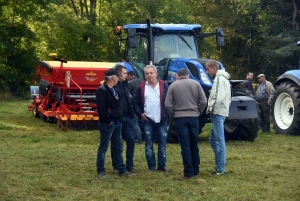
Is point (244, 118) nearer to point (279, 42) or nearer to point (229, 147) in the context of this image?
point (229, 147)

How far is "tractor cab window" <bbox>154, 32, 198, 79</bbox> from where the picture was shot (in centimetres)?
1536

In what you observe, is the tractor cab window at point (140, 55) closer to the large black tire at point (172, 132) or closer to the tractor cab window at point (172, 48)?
the tractor cab window at point (172, 48)

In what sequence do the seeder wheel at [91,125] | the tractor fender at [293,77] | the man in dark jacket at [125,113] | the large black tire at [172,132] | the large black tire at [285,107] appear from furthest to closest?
the seeder wheel at [91,125] < the tractor fender at [293,77] < the large black tire at [285,107] < the large black tire at [172,132] < the man in dark jacket at [125,113]

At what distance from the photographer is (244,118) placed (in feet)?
46.4

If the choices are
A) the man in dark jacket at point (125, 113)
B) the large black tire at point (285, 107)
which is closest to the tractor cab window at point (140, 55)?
the large black tire at point (285, 107)

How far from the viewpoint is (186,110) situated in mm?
9930

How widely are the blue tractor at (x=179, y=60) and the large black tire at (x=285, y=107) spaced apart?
1.94 metres

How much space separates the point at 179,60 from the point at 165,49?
791 millimetres

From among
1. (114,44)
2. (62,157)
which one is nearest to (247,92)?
(62,157)

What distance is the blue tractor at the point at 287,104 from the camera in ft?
53.9

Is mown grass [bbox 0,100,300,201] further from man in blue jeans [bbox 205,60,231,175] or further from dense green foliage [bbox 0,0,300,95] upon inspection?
dense green foliage [bbox 0,0,300,95]

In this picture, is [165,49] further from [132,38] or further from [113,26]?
[113,26]

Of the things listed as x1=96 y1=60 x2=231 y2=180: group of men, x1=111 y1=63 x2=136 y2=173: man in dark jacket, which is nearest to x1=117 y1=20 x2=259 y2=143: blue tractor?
x1=96 y1=60 x2=231 y2=180: group of men

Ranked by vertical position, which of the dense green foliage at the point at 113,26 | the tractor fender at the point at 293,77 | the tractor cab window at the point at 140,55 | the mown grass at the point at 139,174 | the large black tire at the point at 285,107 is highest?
the dense green foliage at the point at 113,26
